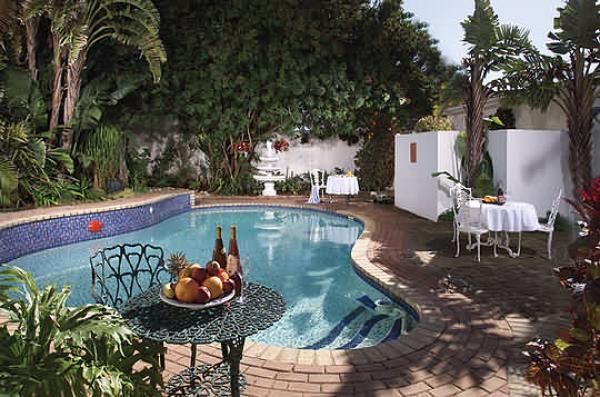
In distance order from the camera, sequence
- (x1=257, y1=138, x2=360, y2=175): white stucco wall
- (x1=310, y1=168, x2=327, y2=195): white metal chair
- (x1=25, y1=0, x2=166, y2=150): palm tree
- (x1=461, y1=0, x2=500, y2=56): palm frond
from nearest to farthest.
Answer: (x1=461, y1=0, x2=500, y2=56): palm frond, (x1=25, y1=0, x2=166, y2=150): palm tree, (x1=310, y1=168, x2=327, y2=195): white metal chair, (x1=257, y1=138, x2=360, y2=175): white stucco wall

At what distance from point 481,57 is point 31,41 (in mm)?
9703

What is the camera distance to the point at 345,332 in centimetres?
506

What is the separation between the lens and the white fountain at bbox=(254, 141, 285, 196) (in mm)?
15914

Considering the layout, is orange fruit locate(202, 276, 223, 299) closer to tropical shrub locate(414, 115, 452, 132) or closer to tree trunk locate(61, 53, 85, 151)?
tropical shrub locate(414, 115, 452, 132)

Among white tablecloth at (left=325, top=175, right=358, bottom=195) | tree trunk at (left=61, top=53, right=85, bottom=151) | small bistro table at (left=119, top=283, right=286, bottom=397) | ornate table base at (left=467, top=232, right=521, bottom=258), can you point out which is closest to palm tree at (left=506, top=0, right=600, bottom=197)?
ornate table base at (left=467, top=232, right=521, bottom=258)

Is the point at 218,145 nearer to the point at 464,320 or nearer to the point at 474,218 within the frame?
the point at 474,218

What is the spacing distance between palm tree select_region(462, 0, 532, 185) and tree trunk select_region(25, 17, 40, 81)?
9.14m

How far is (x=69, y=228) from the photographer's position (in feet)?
30.5

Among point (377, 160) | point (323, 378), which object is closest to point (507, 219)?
point (323, 378)

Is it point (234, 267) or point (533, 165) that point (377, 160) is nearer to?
point (533, 165)

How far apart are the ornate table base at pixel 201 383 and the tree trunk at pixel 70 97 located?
9.34 metres

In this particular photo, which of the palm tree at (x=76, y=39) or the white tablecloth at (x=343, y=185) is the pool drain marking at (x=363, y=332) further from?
the white tablecloth at (x=343, y=185)

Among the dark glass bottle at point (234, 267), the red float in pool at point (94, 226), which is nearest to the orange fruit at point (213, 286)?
the dark glass bottle at point (234, 267)

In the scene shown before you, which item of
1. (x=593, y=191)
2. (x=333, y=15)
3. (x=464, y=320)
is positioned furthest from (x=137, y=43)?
(x=593, y=191)
